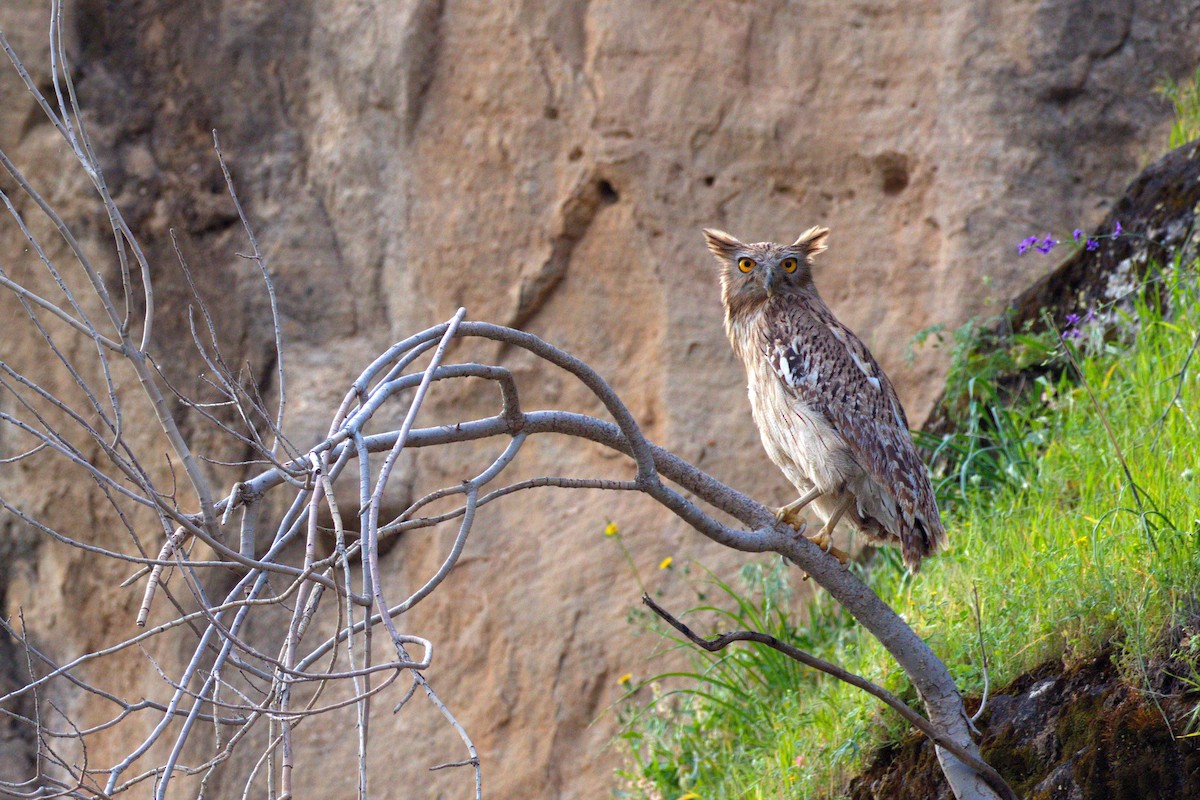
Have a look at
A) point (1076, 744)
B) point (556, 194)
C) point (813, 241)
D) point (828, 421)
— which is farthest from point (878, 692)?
point (556, 194)

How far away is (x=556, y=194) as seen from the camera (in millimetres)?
6746

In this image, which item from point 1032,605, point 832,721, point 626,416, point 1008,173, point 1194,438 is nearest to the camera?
point 626,416

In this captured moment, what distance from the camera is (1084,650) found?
142 inches

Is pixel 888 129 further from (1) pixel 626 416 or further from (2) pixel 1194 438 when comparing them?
(1) pixel 626 416

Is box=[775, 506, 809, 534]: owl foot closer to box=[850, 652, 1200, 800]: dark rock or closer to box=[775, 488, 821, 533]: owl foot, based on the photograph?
box=[775, 488, 821, 533]: owl foot

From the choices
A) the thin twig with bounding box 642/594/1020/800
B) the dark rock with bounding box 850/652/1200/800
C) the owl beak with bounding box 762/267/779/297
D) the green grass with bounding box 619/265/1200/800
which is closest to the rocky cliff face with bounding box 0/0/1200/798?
the green grass with bounding box 619/265/1200/800

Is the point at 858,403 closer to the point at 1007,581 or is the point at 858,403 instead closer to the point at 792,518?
the point at 792,518

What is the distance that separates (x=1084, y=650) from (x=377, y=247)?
452 cm

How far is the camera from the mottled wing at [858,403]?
13.2ft

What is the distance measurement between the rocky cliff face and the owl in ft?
6.90

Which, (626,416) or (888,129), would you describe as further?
(888,129)

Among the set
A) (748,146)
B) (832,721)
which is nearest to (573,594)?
(832,721)

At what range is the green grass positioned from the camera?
12.0 feet

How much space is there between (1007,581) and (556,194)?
3.47m
